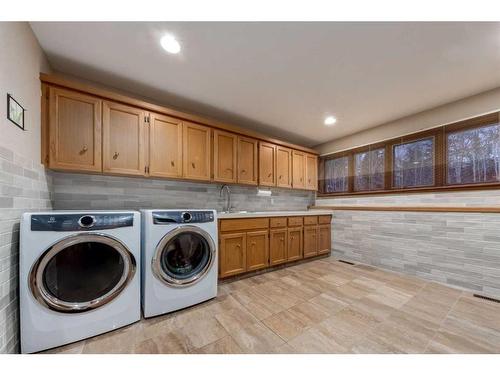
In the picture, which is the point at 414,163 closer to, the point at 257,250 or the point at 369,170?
the point at 369,170

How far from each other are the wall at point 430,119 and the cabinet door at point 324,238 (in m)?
1.47

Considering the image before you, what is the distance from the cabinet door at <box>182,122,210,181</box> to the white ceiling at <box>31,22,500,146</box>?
365 mm

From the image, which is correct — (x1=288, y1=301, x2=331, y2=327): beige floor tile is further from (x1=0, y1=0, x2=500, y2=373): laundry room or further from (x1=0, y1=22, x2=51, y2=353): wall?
(x1=0, y1=22, x2=51, y2=353): wall

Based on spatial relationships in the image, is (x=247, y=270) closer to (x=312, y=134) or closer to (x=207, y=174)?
(x=207, y=174)

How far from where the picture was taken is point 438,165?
2564mm

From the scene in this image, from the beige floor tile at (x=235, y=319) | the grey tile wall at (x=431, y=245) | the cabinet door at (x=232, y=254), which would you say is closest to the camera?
the beige floor tile at (x=235, y=319)

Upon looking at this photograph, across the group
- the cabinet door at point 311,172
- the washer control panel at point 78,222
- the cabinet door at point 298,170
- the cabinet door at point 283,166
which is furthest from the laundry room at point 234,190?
the cabinet door at point 311,172

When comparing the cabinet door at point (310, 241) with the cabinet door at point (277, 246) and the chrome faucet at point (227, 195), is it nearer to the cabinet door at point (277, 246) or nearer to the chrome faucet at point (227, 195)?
the cabinet door at point (277, 246)

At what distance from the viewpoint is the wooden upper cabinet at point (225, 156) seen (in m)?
2.58

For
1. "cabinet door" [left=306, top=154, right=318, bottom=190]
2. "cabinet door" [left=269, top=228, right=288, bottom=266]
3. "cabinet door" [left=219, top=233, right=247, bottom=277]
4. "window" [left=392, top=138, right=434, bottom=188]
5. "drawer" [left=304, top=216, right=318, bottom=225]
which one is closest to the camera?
"cabinet door" [left=219, top=233, right=247, bottom=277]

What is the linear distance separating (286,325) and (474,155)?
2822 mm


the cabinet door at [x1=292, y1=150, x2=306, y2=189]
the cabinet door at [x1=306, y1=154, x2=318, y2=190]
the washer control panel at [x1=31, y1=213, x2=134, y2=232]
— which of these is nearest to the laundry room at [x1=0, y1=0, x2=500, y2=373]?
the washer control panel at [x1=31, y1=213, x2=134, y2=232]

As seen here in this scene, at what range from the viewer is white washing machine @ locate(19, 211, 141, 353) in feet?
4.05
